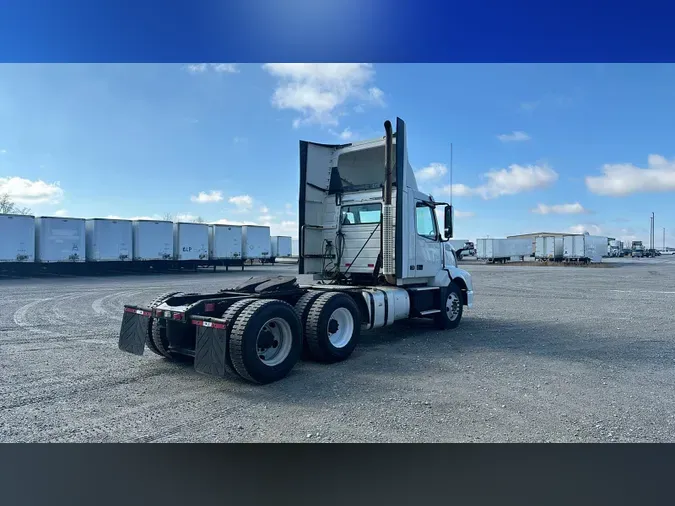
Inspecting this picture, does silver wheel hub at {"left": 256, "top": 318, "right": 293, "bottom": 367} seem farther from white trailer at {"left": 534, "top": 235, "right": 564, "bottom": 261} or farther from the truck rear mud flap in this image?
white trailer at {"left": 534, "top": 235, "right": 564, "bottom": 261}

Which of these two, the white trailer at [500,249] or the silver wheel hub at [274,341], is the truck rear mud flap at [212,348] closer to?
the silver wheel hub at [274,341]

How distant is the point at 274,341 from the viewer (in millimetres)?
6520

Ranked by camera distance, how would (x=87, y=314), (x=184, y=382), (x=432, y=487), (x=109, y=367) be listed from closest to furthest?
1. (x=432, y=487)
2. (x=184, y=382)
3. (x=109, y=367)
4. (x=87, y=314)

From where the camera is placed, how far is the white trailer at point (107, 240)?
27703 millimetres

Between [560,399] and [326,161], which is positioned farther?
[326,161]

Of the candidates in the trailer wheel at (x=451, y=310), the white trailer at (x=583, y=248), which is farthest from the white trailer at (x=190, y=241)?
the white trailer at (x=583, y=248)

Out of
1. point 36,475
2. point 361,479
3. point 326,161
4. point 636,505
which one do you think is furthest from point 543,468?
point 326,161

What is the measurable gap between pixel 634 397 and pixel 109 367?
7160mm

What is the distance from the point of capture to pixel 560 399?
555 cm

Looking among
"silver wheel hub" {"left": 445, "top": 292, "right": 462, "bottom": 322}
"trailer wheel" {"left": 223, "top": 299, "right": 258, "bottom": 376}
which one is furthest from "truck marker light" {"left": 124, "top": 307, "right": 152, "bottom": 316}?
"silver wheel hub" {"left": 445, "top": 292, "right": 462, "bottom": 322}

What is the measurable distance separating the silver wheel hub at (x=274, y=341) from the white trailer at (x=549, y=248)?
49348 mm
